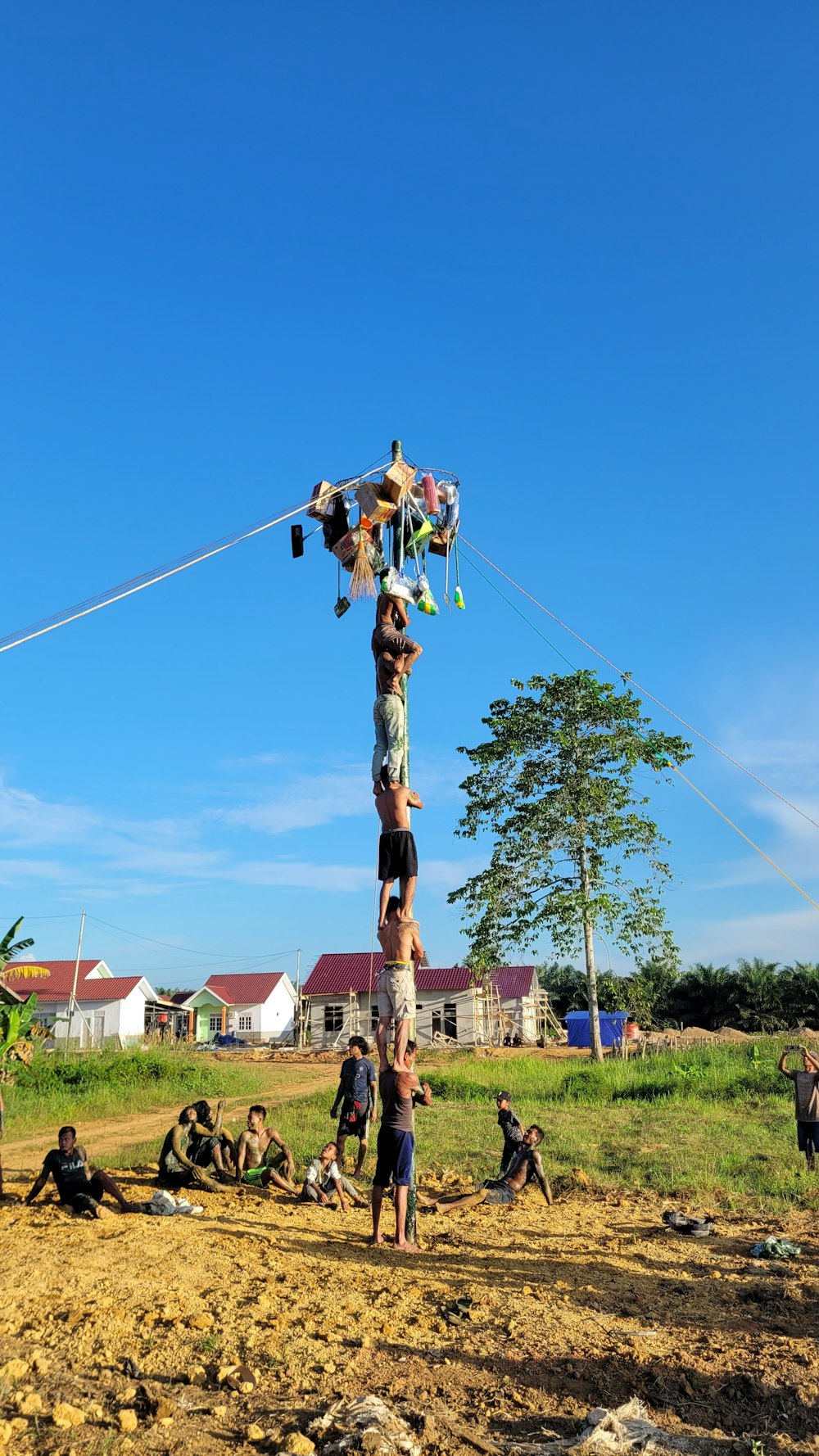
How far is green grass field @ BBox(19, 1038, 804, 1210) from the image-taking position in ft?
38.7

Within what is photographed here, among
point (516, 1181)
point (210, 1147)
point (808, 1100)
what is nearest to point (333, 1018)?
point (210, 1147)

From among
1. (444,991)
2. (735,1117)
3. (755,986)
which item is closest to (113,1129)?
(735,1117)

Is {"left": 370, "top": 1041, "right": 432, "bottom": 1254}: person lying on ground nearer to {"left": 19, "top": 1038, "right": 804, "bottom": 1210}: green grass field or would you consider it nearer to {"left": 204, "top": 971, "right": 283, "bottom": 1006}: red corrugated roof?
{"left": 19, "top": 1038, "right": 804, "bottom": 1210}: green grass field

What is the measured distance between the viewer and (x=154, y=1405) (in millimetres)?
4906

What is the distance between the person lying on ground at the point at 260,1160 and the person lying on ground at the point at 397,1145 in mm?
2650

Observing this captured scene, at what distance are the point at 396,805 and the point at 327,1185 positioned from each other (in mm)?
4611

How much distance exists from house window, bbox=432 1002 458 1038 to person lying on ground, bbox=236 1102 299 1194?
2971 cm

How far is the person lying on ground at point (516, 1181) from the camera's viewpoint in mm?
10203

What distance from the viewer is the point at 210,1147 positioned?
1071cm

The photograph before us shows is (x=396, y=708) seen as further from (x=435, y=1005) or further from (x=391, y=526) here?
(x=435, y=1005)

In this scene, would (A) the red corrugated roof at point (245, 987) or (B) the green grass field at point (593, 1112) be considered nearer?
(B) the green grass field at point (593, 1112)

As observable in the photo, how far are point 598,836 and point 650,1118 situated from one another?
34.6 feet

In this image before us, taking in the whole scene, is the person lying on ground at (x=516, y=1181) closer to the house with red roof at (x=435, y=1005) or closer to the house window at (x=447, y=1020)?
the house with red roof at (x=435, y=1005)

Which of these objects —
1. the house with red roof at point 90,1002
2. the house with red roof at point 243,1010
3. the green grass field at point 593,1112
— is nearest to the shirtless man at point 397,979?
the green grass field at point 593,1112
